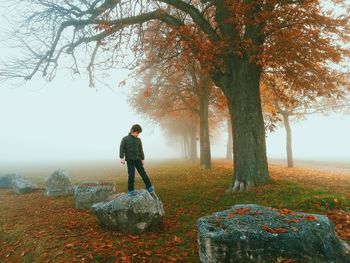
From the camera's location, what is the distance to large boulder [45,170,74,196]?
16562 mm

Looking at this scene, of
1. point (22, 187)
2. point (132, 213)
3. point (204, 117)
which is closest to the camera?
point (132, 213)

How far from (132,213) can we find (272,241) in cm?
474

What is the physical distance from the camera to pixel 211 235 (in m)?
5.84

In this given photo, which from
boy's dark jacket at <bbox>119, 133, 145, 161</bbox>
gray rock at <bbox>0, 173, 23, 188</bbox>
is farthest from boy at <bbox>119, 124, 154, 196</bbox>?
gray rock at <bbox>0, 173, 23, 188</bbox>

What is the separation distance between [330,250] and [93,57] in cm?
1600

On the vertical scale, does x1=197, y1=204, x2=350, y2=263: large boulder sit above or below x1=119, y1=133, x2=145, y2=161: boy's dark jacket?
below

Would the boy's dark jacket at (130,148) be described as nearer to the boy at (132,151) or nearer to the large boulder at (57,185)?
the boy at (132,151)

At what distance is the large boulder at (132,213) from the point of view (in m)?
9.23

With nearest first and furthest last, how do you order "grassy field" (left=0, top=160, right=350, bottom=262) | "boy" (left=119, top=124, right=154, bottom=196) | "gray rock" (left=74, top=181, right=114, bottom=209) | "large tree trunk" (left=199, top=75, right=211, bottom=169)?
"grassy field" (left=0, top=160, right=350, bottom=262) < "boy" (left=119, top=124, right=154, bottom=196) < "gray rock" (left=74, top=181, right=114, bottom=209) < "large tree trunk" (left=199, top=75, right=211, bottom=169)

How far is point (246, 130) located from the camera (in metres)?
13.5

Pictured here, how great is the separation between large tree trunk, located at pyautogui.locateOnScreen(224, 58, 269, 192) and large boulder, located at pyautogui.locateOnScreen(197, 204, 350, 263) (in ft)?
23.8

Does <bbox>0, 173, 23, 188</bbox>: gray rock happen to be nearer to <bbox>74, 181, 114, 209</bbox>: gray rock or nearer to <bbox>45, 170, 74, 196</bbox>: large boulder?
<bbox>45, 170, 74, 196</bbox>: large boulder

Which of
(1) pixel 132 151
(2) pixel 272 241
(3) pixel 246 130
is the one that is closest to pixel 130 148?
(1) pixel 132 151

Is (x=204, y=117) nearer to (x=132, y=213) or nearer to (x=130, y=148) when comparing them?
(x=130, y=148)
